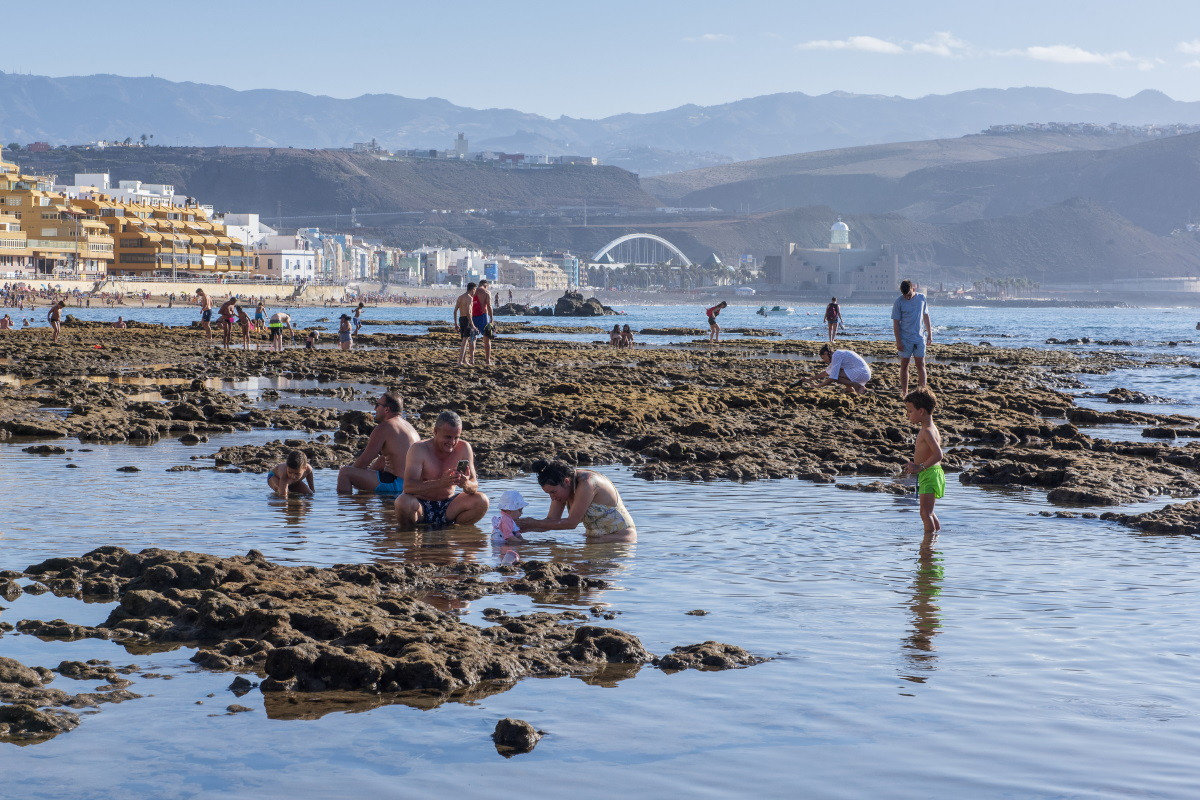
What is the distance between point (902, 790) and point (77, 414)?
1534 cm

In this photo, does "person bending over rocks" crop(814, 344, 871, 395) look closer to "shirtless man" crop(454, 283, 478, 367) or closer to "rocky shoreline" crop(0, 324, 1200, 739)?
"rocky shoreline" crop(0, 324, 1200, 739)

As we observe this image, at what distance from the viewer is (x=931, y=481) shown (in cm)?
1045

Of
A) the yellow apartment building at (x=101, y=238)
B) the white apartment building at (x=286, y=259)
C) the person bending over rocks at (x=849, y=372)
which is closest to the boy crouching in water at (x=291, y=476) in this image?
the person bending over rocks at (x=849, y=372)

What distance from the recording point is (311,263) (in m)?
185

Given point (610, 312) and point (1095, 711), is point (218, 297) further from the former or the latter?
point (1095, 711)

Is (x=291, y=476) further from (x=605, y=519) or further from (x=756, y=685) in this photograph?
(x=756, y=685)

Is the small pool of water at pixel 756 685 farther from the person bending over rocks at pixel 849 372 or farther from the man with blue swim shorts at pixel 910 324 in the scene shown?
the person bending over rocks at pixel 849 372

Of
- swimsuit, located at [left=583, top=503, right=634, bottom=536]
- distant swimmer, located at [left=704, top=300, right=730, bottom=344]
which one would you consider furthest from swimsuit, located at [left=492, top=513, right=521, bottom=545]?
distant swimmer, located at [left=704, top=300, right=730, bottom=344]

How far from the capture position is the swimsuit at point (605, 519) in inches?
397

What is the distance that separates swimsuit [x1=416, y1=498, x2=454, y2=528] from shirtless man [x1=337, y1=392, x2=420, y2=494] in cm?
133

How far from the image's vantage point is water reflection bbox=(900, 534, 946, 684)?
6637 mm

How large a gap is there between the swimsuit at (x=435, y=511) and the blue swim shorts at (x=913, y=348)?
33.7 ft

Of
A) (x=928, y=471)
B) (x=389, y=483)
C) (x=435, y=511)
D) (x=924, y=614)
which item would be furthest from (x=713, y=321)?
(x=924, y=614)

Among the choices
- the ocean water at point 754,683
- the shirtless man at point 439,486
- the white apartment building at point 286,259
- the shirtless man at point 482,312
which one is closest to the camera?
the ocean water at point 754,683
